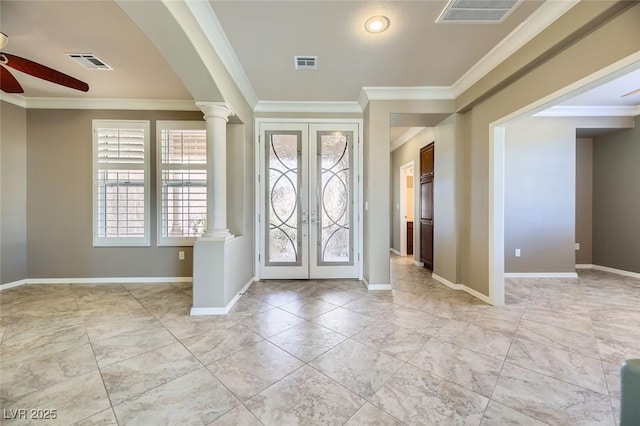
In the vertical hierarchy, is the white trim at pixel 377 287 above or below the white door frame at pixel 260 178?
below

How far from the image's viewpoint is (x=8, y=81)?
2.29 metres

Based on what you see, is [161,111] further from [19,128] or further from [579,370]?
[579,370]

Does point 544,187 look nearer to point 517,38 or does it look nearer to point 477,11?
point 517,38

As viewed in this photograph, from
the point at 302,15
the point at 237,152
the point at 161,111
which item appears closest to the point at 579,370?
the point at 302,15

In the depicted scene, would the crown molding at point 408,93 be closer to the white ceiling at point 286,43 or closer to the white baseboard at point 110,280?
the white ceiling at point 286,43

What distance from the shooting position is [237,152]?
3.46 metres

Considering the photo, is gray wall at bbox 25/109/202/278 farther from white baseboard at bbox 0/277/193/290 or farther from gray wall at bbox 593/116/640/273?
gray wall at bbox 593/116/640/273

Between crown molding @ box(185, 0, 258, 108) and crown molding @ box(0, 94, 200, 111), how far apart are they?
122 cm

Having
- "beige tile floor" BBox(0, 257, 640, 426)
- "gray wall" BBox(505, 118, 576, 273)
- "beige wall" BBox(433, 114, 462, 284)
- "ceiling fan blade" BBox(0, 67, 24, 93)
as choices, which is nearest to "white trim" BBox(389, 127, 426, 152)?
"beige wall" BBox(433, 114, 462, 284)

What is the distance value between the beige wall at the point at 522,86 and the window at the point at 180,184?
3.75 meters

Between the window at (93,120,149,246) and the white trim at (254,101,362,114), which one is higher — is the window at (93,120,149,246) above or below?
below

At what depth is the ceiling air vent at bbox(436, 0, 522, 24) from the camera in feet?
6.35

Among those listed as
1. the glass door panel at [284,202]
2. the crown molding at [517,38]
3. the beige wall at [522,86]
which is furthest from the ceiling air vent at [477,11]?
the glass door panel at [284,202]

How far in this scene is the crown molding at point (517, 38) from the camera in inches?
77.1
